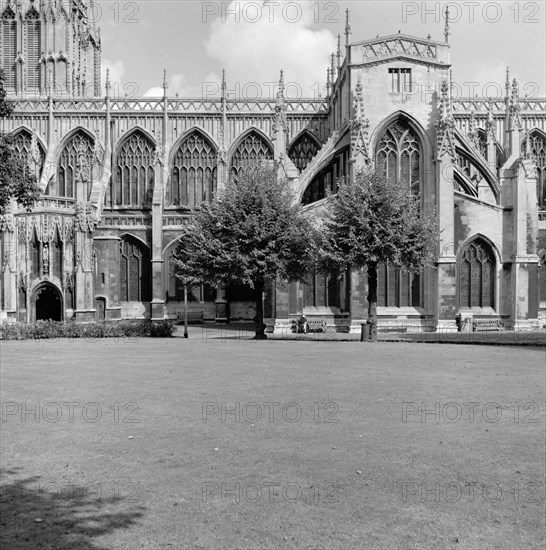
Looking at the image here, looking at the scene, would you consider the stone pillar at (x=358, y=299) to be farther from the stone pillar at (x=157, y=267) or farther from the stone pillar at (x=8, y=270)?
the stone pillar at (x=8, y=270)

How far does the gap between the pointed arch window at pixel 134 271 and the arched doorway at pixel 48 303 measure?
22.3 feet

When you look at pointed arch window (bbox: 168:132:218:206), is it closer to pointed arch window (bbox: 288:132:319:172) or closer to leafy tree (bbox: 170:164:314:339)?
pointed arch window (bbox: 288:132:319:172)

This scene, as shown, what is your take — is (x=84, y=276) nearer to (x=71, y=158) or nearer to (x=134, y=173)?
(x=134, y=173)

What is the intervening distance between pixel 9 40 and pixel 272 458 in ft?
203

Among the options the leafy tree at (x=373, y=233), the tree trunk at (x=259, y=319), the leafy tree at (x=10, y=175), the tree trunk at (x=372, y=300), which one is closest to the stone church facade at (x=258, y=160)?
the tree trunk at (x=259, y=319)

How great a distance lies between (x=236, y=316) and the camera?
50562mm

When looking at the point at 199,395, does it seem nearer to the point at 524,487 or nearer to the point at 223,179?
the point at 524,487

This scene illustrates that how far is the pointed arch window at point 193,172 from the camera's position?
55.3 metres

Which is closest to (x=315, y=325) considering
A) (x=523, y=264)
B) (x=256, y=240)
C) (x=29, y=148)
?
(x=256, y=240)

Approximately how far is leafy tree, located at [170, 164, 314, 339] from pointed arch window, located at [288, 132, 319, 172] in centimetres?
2095

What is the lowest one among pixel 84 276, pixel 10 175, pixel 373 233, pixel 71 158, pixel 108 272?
pixel 84 276

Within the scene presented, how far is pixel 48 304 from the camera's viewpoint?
44.7m

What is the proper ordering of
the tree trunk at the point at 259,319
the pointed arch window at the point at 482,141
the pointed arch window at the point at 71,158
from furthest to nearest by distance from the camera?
the pointed arch window at the point at 71,158, the pointed arch window at the point at 482,141, the tree trunk at the point at 259,319

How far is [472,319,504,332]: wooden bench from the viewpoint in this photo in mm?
39344
